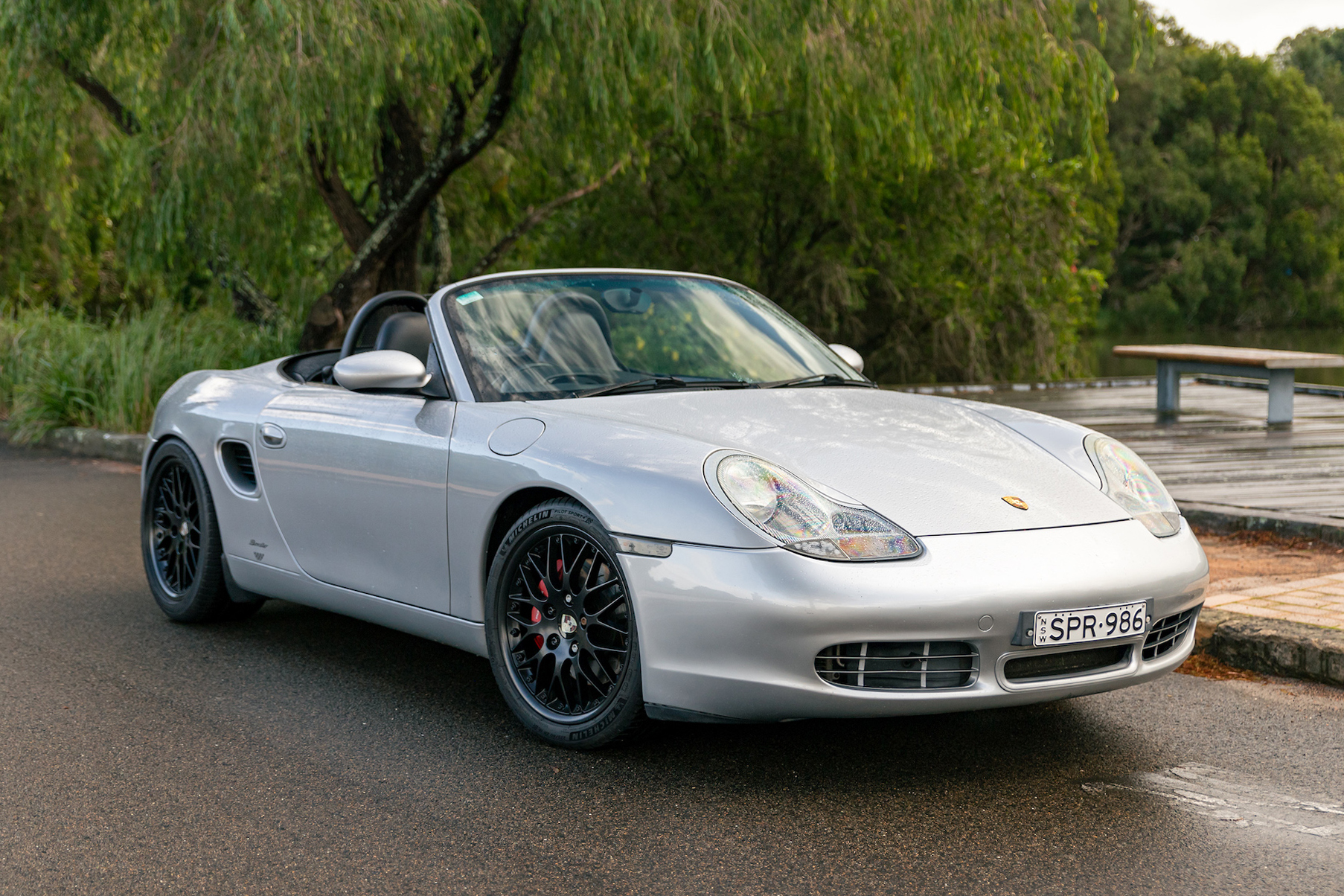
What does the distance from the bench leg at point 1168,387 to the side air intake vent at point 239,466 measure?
405 inches

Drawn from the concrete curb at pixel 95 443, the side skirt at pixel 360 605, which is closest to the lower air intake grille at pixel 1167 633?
the side skirt at pixel 360 605

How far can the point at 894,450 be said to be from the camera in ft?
12.0

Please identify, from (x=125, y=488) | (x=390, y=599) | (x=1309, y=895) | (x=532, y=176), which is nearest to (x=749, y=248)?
(x=532, y=176)

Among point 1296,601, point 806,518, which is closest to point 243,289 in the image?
point 1296,601

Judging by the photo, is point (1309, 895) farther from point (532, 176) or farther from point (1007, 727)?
point (532, 176)

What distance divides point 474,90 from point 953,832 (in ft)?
32.4

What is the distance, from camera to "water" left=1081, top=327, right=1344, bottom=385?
33531 millimetres

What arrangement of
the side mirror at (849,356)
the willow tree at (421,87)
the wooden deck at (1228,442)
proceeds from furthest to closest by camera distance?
the willow tree at (421,87) → the wooden deck at (1228,442) → the side mirror at (849,356)

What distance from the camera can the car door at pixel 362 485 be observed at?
401cm

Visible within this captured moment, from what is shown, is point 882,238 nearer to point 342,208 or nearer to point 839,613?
point 342,208

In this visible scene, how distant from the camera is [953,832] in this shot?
306 cm

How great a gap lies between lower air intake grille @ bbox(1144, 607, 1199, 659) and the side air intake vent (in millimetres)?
3077

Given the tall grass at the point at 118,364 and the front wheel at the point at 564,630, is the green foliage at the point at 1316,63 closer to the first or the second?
the tall grass at the point at 118,364

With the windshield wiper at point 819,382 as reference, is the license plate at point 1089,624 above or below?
below
